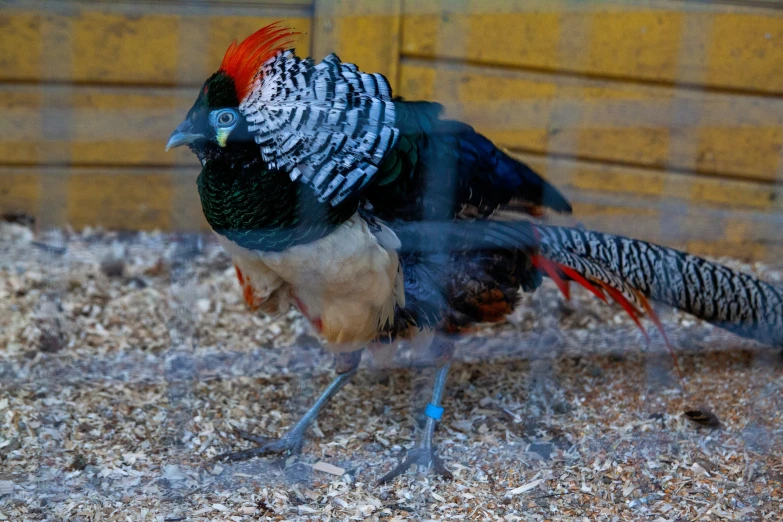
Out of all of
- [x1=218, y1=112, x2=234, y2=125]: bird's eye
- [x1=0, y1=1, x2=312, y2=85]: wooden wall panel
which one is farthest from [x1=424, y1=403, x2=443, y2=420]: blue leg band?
[x1=0, y1=1, x2=312, y2=85]: wooden wall panel

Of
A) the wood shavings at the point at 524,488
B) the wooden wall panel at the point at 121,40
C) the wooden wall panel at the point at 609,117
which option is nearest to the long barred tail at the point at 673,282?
the wood shavings at the point at 524,488

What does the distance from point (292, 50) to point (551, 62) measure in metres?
1.55

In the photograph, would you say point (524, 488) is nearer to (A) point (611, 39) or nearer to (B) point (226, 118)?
(B) point (226, 118)

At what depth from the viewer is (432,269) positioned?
82.7 inches

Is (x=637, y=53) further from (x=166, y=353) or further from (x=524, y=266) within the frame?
(x=166, y=353)

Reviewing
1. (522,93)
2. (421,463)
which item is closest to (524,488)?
(421,463)

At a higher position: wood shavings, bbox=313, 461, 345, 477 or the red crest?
the red crest

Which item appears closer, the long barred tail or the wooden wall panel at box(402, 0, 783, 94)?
the long barred tail

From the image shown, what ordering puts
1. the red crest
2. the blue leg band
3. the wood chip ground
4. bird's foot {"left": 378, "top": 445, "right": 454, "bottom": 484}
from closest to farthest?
the red crest, the wood chip ground, bird's foot {"left": 378, "top": 445, "right": 454, "bottom": 484}, the blue leg band

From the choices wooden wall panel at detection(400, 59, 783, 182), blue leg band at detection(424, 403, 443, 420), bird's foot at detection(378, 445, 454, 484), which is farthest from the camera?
wooden wall panel at detection(400, 59, 783, 182)

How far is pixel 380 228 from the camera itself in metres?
1.98

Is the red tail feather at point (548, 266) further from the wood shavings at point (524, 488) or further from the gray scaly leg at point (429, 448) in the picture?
the wood shavings at point (524, 488)

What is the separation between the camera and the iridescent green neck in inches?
73.5

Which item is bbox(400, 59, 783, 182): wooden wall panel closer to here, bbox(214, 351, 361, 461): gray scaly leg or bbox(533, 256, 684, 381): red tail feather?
bbox(533, 256, 684, 381): red tail feather
